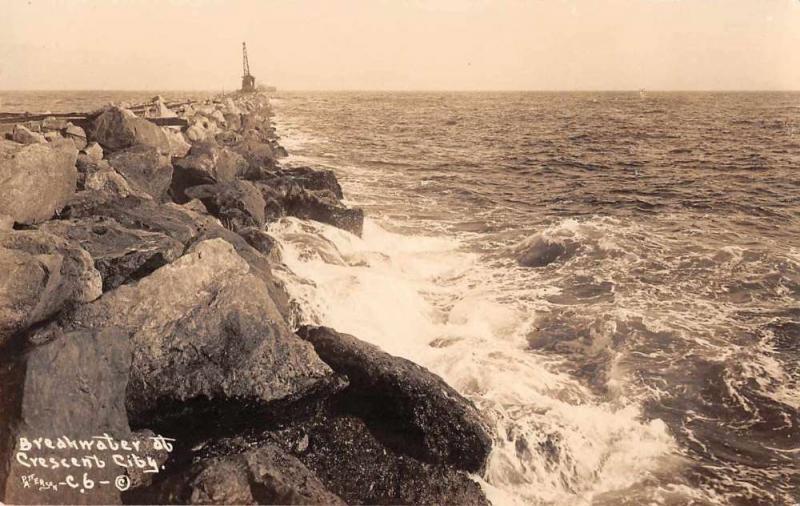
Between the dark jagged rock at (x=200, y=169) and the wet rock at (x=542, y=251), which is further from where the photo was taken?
the wet rock at (x=542, y=251)

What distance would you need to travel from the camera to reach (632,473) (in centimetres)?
611

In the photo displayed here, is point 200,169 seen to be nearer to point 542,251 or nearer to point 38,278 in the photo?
point 38,278

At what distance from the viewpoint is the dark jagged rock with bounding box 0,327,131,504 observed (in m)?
4.09

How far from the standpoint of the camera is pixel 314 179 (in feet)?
55.1

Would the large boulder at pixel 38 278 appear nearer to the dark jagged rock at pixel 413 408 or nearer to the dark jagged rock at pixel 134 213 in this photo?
the dark jagged rock at pixel 134 213

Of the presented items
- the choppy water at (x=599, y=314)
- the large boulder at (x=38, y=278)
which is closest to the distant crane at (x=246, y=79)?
the choppy water at (x=599, y=314)

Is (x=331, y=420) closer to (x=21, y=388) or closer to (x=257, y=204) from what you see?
(x=21, y=388)

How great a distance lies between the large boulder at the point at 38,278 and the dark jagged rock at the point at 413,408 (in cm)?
303

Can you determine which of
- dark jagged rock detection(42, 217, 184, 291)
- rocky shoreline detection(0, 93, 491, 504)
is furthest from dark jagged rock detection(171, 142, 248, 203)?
rocky shoreline detection(0, 93, 491, 504)

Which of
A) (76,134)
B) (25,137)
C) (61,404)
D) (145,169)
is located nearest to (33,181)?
(145,169)

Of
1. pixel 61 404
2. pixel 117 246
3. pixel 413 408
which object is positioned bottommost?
pixel 413 408

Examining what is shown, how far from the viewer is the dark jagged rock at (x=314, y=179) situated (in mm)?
16456

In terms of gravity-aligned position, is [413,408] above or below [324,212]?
below

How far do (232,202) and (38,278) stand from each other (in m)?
6.60
